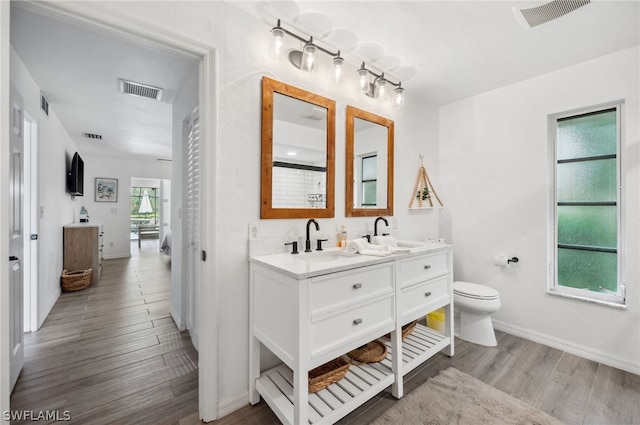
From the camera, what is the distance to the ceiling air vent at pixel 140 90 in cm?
264

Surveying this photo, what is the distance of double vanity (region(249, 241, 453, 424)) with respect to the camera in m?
1.35

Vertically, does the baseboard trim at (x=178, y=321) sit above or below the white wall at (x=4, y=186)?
below

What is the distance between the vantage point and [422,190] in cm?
298

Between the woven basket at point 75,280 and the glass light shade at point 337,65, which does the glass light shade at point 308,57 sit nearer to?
the glass light shade at point 337,65

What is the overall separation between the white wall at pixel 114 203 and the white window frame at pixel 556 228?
26.9 ft

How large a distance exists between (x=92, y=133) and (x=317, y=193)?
15.4ft

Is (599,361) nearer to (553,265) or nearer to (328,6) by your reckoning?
(553,265)

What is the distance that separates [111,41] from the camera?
1959mm

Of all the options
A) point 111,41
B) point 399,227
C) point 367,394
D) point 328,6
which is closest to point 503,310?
point 399,227

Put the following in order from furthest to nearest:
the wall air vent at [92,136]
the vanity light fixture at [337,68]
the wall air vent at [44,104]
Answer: the wall air vent at [92,136] → the wall air vent at [44,104] → the vanity light fixture at [337,68]

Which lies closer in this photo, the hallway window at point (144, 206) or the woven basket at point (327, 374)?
the woven basket at point (327, 374)

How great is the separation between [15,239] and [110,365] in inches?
45.1

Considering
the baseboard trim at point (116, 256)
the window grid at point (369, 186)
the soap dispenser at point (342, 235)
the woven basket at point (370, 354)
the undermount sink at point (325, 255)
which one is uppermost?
the window grid at point (369, 186)

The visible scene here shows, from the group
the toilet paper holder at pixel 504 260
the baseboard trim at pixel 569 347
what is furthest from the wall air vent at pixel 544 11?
the baseboard trim at pixel 569 347
